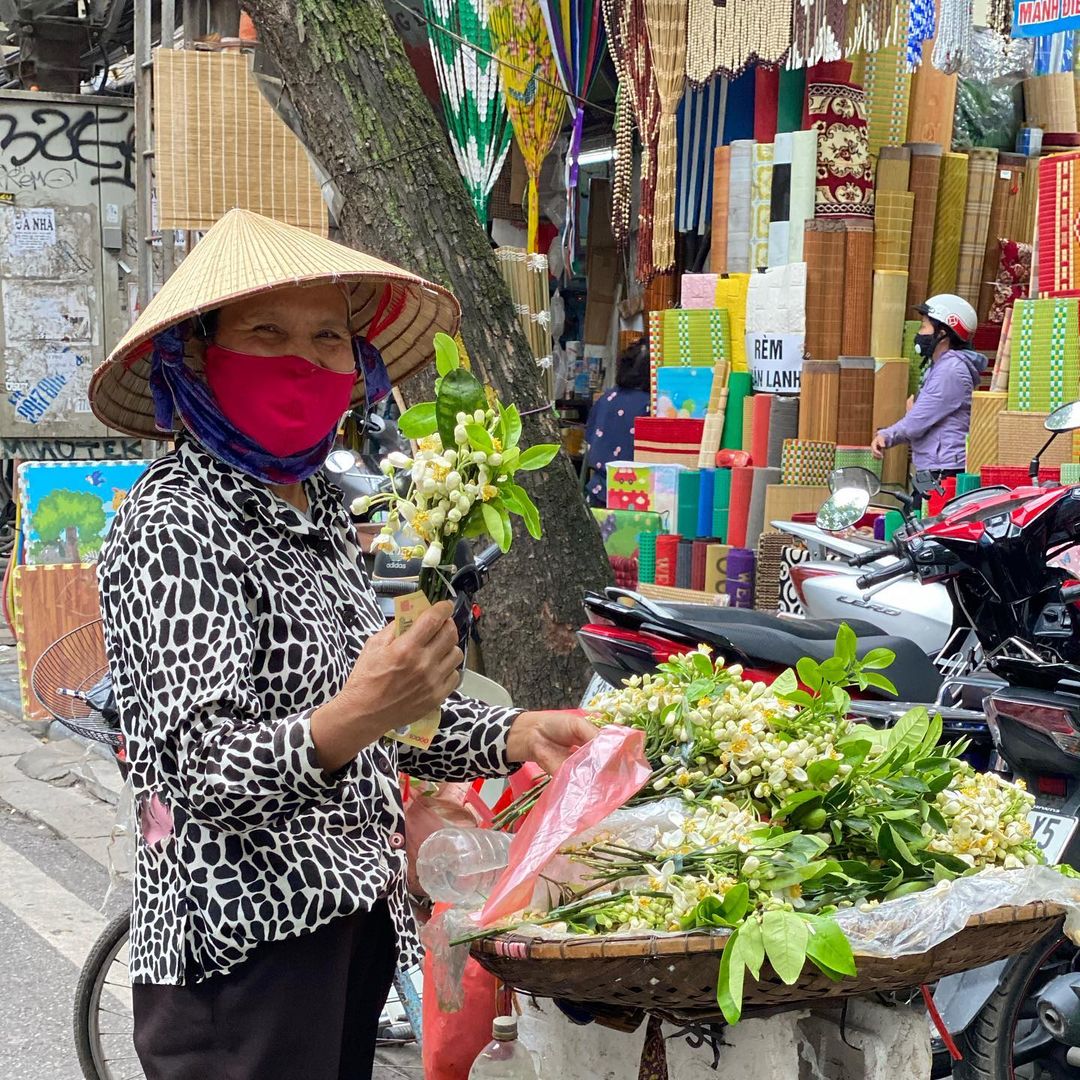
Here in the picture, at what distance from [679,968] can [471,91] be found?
23.3 ft

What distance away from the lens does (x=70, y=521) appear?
7.05 meters

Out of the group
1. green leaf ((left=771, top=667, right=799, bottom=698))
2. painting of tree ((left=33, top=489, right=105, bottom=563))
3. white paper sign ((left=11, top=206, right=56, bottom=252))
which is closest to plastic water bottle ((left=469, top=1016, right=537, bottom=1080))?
green leaf ((left=771, top=667, right=799, bottom=698))

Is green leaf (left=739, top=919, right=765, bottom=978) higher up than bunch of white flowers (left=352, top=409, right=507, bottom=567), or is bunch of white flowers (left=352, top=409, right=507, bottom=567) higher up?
bunch of white flowers (left=352, top=409, right=507, bottom=567)

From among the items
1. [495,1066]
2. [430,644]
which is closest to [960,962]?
[495,1066]

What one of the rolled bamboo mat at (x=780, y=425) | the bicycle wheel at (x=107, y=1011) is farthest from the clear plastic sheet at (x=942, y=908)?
the rolled bamboo mat at (x=780, y=425)

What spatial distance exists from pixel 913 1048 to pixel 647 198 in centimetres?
611

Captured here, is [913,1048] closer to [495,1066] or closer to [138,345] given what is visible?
[495,1066]

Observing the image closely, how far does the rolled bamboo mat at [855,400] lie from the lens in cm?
726

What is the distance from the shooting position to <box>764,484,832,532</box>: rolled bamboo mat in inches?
279

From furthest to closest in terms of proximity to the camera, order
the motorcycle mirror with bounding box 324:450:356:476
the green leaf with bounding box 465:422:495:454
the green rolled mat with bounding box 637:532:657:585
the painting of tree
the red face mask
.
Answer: the green rolled mat with bounding box 637:532:657:585, the painting of tree, the motorcycle mirror with bounding box 324:450:356:476, the red face mask, the green leaf with bounding box 465:422:495:454

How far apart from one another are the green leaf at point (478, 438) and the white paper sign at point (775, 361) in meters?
5.71

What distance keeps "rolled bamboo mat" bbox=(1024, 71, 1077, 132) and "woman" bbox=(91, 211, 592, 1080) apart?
7324 mm

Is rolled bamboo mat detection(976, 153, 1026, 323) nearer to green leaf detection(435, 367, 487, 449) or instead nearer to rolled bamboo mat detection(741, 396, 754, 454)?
rolled bamboo mat detection(741, 396, 754, 454)

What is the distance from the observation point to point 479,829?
2.21 metres
